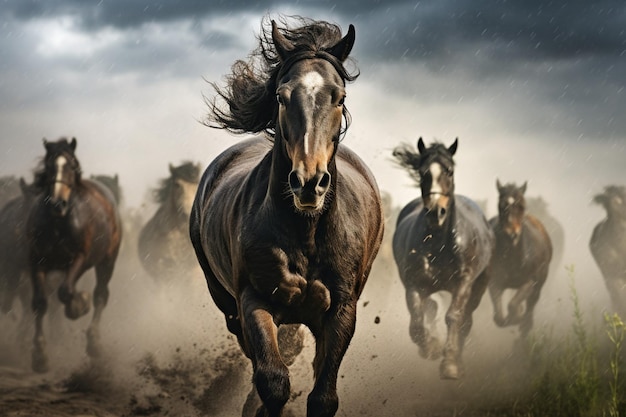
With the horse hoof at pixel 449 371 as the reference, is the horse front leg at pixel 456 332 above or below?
above

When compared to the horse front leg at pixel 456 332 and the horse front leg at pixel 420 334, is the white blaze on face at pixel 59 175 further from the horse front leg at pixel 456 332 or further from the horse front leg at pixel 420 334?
the horse front leg at pixel 456 332

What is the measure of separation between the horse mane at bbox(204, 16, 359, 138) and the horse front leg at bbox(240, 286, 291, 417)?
109 cm

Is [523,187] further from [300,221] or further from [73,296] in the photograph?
[300,221]

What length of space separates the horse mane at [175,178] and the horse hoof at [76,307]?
200 inches

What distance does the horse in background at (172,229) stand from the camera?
15.4 meters

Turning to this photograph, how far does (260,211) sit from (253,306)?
0.53m

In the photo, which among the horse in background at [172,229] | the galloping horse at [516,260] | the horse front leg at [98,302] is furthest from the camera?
the horse in background at [172,229]

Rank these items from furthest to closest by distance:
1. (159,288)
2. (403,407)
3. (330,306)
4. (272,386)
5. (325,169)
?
1. (159,288)
2. (403,407)
3. (330,306)
4. (272,386)
5. (325,169)

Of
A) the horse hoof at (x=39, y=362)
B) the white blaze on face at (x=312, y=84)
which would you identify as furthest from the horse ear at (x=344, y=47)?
the horse hoof at (x=39, y=362)

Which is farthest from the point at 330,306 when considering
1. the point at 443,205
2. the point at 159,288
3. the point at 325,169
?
the point at 159,288

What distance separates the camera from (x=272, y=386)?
4.72 metres

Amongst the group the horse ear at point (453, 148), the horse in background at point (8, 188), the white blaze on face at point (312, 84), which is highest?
the horse in background at point (8, 188)

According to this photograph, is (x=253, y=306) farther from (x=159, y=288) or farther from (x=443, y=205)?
(x=159, y=288)

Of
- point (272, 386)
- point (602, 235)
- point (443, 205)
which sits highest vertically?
point (602, 235)
